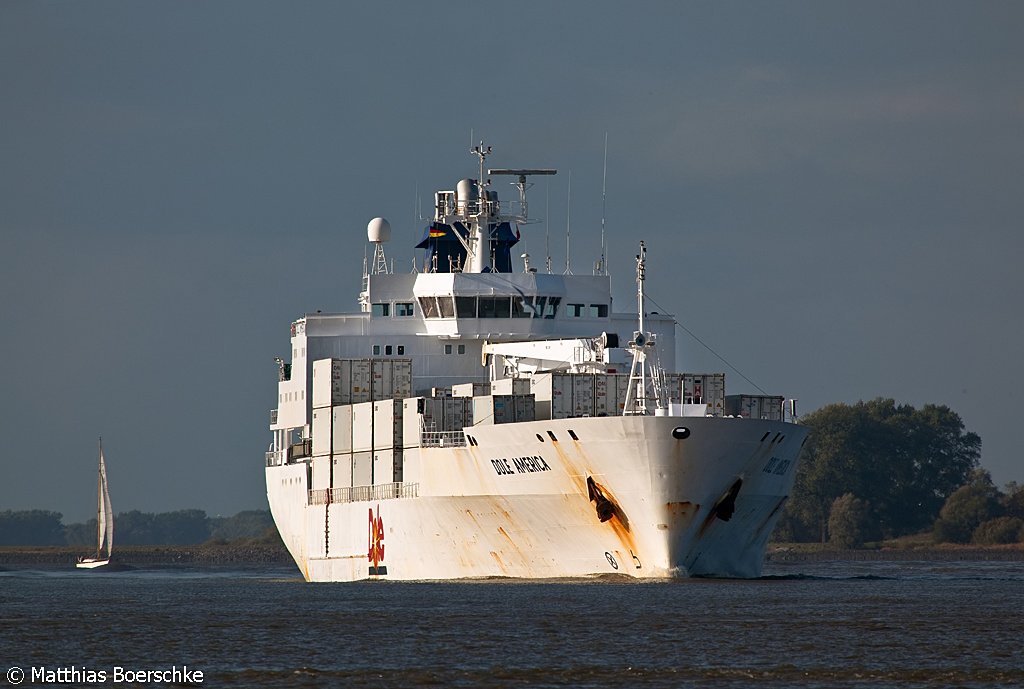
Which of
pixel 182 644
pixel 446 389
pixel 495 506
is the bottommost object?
pixel 182 644

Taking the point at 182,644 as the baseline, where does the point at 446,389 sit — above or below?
above

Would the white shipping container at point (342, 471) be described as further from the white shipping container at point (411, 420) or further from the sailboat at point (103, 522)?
the sailboat at point (103, 522)

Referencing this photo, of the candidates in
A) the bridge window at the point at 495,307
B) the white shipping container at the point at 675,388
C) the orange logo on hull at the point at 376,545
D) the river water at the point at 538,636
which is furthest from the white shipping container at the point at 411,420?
the bridge window at the point at 495,307

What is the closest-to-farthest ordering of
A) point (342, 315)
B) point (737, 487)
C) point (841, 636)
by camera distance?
point (841, 636) → point (737, 487) → point (342, 315)

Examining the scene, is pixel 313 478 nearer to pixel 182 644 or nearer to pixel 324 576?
pixel 324 576

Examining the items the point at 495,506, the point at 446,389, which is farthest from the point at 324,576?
the point at 495,506

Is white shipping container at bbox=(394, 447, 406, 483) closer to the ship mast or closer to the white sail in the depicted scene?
the ship mast

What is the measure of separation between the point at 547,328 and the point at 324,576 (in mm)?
13863

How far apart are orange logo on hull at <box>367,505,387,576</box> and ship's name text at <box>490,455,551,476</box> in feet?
32.5

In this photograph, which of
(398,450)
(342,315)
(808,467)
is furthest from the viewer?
(808,467)

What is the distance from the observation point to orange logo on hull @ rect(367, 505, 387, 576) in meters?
74.1

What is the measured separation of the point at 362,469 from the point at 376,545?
2978 millimetres

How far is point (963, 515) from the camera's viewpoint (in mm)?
130250

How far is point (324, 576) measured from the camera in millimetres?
81250
